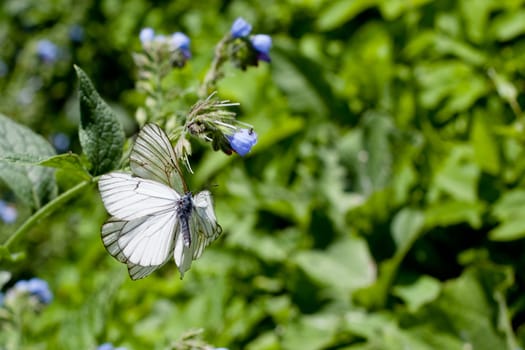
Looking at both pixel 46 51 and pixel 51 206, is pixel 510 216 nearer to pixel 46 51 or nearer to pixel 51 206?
pixel 51 206

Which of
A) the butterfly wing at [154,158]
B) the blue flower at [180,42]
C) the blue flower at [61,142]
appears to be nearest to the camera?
the butterfly wing at [154,158]

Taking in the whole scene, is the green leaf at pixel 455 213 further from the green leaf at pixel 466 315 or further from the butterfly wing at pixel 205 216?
the butterfly wing at pixel 205 216

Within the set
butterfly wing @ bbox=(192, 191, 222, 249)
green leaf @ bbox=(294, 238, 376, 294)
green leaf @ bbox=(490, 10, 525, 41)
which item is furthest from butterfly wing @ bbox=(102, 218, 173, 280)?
green leaf @ bbox=(490, 10, 525, 41)

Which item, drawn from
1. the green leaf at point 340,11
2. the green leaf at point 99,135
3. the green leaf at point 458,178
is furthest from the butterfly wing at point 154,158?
the green leaf at point 340,11

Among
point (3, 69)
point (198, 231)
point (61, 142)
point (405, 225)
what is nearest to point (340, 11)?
point (405, 225)

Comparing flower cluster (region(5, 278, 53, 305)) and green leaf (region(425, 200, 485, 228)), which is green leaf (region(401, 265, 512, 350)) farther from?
flower cluster (region(5, 278, 53, 305))
